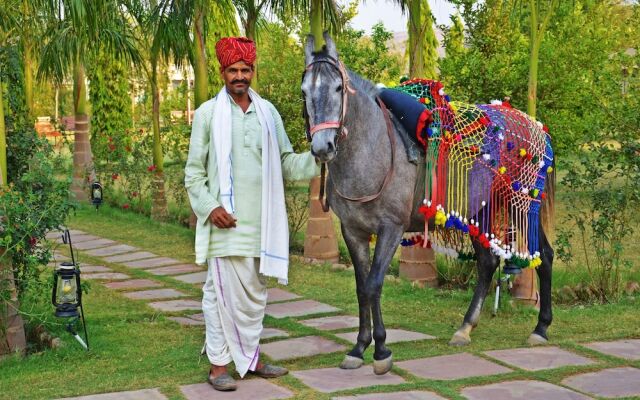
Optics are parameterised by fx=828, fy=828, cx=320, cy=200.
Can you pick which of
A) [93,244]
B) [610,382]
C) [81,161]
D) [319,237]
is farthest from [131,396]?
[81,161]

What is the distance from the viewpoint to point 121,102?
17.9m

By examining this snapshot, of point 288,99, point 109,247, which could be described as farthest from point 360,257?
point 288,99

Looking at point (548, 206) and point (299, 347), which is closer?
point (299, 347)

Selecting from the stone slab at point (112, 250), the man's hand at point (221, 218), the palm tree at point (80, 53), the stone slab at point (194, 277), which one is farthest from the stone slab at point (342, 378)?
the palm tree at point (80, 53)

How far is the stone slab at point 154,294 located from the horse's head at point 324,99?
3281 mm

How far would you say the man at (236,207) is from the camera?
4672 millimetres

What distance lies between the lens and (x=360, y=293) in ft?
16.9

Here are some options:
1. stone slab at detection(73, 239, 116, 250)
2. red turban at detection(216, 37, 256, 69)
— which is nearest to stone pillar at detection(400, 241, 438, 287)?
red turban at detection(216, 37, 256, 69)

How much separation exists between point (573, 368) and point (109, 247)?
22.8ft

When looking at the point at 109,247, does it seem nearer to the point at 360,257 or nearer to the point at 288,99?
the point at 288,99

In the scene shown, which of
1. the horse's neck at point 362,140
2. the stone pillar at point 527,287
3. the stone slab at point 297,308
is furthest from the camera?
the stone pillar at point 527,287

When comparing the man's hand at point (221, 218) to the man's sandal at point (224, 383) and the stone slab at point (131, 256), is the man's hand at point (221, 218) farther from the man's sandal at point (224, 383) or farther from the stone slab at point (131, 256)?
the stone slab at point (131, 256)

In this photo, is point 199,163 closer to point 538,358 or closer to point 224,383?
point 224,383

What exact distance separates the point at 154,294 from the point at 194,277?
857 mm
